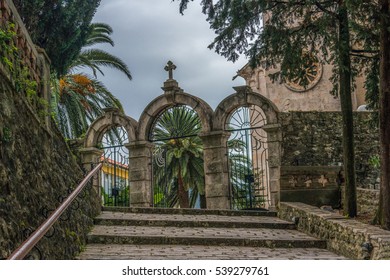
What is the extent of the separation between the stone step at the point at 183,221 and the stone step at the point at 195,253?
159 centimetres

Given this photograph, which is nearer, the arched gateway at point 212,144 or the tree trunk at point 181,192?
the arched gateway at point 212,144

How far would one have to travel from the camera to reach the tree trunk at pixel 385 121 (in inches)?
313

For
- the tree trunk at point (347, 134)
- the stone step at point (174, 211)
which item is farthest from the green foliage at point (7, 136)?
the tree trunk at point (347, 134)

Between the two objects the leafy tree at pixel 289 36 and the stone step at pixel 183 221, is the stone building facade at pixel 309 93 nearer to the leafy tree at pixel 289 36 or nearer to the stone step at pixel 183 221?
the leafy tree at pixel 289 36

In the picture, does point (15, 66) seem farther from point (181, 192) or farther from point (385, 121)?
point (181, 192)

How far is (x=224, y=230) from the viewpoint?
29.7 feet

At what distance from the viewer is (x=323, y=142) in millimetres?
13414

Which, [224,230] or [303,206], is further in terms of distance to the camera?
[303,206]

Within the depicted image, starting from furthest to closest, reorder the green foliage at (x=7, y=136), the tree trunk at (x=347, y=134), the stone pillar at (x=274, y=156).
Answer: the stone pillar at (x=274, y=156) → the tree trunk at (x=347, y=134) → the green foliage at (x=7, y=136)

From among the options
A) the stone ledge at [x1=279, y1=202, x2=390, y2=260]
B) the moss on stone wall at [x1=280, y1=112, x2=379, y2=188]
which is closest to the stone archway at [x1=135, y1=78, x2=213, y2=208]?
the moss on stone wall at [x1=280, y1=112, x2=379, y2=188]

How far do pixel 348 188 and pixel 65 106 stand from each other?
11.4 meters
